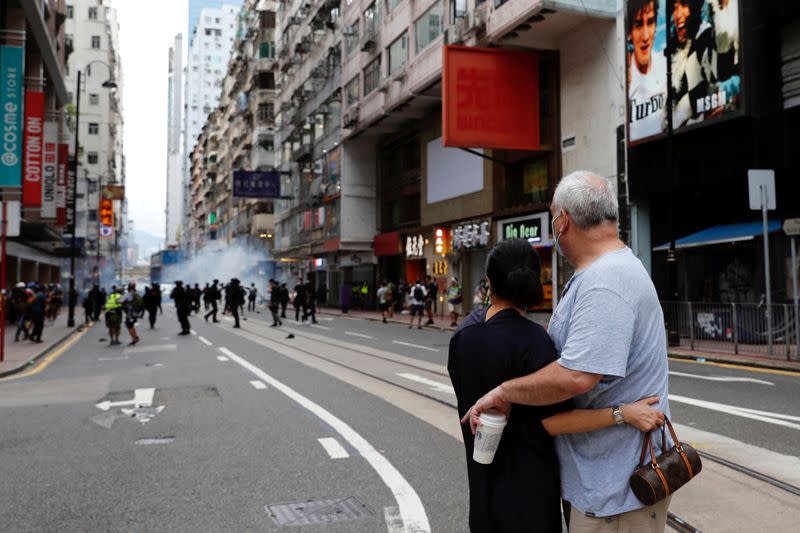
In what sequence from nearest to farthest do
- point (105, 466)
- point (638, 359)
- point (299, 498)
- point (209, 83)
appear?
point (638, 359)
point (299, 498)
point (105, 466)
point (209, 83)

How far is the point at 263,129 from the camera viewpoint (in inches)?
2763

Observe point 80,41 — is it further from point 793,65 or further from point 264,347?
point 793,65

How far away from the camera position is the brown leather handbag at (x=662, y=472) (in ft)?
6.91

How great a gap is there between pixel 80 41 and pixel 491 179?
71880 millimetres

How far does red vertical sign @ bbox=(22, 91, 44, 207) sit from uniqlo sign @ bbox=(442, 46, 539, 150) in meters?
15.3

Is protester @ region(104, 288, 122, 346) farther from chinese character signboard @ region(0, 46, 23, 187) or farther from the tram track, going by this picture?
chinese character signboard @ region(0, 46, 23, 187)

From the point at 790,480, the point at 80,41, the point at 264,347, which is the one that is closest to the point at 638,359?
the point at 790,480

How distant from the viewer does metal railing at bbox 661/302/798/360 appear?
1345 centimetres

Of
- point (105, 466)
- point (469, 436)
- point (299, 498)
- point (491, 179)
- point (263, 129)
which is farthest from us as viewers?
point (263, 129)

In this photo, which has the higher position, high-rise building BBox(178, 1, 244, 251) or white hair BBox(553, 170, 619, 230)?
high-rise building BBox(178, 1, 244, 251)

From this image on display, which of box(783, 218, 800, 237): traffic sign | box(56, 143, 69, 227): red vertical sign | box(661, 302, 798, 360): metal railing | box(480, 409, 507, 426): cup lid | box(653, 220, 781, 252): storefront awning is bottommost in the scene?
box(661, 302, 798, 360): metal railing

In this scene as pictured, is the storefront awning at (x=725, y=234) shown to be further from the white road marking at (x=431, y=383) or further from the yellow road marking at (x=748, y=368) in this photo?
the white road marking at (x=431, y=383)

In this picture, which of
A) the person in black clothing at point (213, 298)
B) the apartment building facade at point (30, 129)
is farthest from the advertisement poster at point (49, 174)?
the person in black clothing at point (213, 298)

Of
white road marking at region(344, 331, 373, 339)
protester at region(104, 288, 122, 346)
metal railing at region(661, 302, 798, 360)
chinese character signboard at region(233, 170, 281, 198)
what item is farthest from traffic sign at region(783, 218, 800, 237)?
chinese character signboard at region(233, 170, 281, 198)
